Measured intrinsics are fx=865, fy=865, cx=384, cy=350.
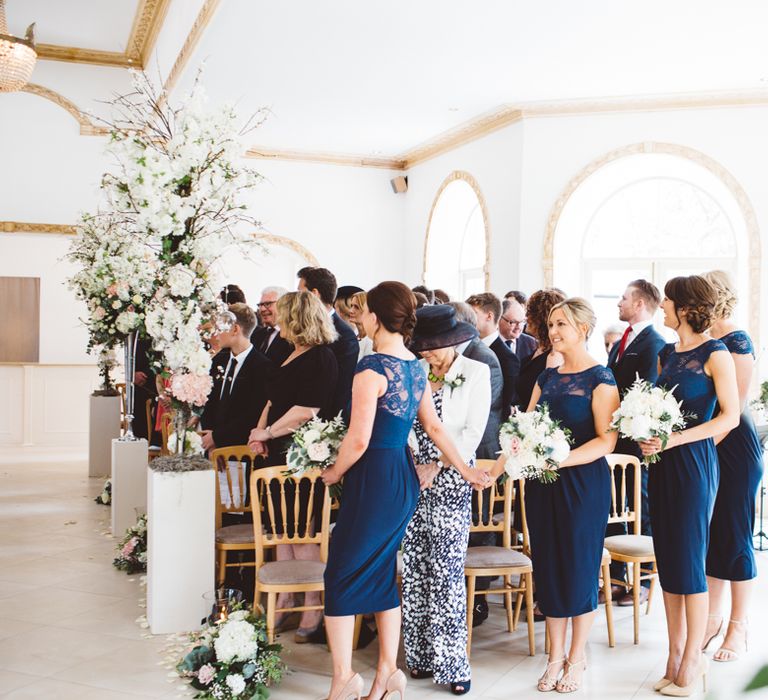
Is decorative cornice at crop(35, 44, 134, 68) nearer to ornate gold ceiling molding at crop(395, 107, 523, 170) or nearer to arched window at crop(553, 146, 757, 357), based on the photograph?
ornate gold ceiling molding at crop(395, 107, 523, 170)

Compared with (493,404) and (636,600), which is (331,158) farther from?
(636,600)

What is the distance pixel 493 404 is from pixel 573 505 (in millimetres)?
1194

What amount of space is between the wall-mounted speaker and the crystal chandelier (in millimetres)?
5671

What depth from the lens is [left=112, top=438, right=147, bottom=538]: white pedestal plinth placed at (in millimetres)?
6539

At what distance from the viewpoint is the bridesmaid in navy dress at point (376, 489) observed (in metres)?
3.34

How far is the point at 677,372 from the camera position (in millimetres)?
3867

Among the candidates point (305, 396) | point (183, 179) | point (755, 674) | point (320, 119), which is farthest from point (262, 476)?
Answer: point (320, 119)

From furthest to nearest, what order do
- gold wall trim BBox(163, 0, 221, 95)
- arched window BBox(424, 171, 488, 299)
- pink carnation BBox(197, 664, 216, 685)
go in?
arched window BBox(424, 171, 488, 299) → gold wall trim BBox(163, 0, 221, 95) → pink carnation BBox(197, 664, 216, 685)

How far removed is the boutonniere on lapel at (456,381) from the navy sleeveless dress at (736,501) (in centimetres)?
134

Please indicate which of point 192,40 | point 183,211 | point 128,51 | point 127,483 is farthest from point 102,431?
point 183,211

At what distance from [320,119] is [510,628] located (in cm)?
692

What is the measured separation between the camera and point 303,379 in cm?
447

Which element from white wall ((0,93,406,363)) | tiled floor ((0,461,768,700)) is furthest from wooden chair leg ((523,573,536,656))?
white wall ((0,93,406,363))

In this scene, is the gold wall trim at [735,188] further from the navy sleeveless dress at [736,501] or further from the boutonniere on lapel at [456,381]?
the boutonniere on lapel at [456,381]
